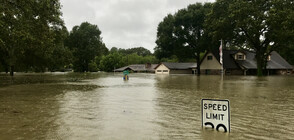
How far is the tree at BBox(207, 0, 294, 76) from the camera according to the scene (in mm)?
40281

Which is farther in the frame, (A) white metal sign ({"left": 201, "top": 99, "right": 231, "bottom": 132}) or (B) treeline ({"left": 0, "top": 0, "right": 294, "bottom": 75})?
(B) treeline ({"left": 0, "top": 0, "right": 294, "bottom": 75})

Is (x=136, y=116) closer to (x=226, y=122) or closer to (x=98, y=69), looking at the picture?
(x=226, y=122)

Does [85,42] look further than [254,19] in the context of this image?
Yes

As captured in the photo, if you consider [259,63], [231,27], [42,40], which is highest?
[231,27]

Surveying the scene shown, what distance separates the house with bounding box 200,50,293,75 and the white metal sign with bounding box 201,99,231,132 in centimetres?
5403

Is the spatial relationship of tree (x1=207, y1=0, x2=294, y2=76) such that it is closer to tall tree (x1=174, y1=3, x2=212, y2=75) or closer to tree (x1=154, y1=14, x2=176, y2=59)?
tall tree (x1=174, y1=3, x2=212, y2=75)

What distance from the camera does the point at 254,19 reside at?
42.4 metres

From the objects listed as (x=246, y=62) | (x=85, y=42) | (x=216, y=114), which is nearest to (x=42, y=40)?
(x=216, y=114)

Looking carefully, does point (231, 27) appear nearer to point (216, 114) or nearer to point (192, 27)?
point (192, 27)

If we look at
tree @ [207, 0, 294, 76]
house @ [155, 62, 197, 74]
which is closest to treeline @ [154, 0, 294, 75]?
tree @ [207, 0, 294, 76]

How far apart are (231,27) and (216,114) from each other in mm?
46047

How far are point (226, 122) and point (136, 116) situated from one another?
351 centimetres

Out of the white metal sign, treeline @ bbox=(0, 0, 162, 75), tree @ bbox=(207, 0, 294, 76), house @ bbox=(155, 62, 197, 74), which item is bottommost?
the white metal sign

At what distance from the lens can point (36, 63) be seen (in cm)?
5222
